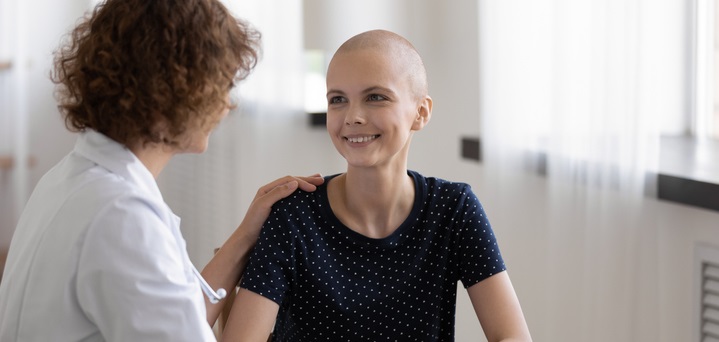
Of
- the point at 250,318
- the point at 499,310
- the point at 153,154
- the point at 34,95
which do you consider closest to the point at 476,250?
the point at 499,310

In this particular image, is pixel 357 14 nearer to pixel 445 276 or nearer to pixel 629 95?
pixel 629 95

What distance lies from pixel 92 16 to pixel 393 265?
63cm

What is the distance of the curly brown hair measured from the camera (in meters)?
1.16

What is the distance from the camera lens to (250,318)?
1.52 metres

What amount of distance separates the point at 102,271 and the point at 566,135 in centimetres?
154

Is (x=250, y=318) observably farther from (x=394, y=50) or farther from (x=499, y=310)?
(x=394, y=50)

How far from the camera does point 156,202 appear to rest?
1.14 m

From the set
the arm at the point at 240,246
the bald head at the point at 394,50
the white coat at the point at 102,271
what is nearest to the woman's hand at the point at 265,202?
the arm at the point at 240,246

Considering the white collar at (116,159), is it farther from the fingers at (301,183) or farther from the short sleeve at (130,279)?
the fingers at (301,183)

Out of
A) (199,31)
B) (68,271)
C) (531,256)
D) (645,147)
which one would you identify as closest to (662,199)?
(645,147)

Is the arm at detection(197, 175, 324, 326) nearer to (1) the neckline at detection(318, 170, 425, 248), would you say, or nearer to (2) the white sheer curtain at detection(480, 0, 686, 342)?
(1) the neckline at detection(318, 170, 425, 248)

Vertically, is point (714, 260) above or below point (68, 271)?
below

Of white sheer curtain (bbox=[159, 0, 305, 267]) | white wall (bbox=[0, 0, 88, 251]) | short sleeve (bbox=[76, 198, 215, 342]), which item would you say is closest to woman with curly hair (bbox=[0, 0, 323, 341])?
short sleeve (bbox=[76, 198, 215, 342])

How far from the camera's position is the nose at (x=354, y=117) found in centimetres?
157
